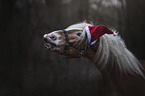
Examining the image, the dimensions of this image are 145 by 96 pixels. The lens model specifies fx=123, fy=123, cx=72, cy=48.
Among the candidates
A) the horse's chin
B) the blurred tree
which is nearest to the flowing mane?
the horse's chin

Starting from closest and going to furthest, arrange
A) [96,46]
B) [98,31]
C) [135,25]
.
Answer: [98,31], [96,46], [135,25]

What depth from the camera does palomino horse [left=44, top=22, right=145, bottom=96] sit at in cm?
194

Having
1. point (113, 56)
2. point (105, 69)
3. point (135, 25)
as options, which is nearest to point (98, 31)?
point (113, 56)

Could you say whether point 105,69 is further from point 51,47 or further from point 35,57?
point 35,57

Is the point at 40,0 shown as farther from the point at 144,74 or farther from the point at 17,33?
the point at 144,74

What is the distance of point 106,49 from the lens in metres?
2.07

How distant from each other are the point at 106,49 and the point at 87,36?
0.39 metres

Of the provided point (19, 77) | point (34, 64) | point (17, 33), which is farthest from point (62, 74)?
point (17, 33)

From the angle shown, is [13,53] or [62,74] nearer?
[62,74]

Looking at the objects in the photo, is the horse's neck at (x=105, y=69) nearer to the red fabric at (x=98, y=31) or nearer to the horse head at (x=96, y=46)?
the horse head at (x=96, y=46)

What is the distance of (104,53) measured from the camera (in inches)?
81.5

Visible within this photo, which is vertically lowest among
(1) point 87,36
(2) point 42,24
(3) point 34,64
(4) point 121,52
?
(3) point 34,64

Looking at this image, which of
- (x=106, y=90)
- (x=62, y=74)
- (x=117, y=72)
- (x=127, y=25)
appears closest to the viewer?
(x=106, y=90)

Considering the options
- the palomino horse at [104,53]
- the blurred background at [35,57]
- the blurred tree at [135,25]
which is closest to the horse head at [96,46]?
the palomino horse at [104,53]
